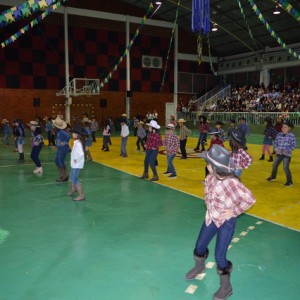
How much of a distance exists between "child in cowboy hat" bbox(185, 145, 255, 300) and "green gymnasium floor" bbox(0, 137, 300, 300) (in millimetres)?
393

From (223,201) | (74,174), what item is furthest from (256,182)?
(223,201)

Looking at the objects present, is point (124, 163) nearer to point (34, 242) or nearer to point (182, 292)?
point (34, 242)

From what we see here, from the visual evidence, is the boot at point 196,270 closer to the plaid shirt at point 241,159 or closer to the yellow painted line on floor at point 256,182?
the yellow painted line on floor at point 256,182

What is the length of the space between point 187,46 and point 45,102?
14962mm

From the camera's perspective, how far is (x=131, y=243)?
4.87 metres

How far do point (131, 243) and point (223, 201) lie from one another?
2.00 meters

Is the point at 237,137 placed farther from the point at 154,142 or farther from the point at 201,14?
the point at 201,14

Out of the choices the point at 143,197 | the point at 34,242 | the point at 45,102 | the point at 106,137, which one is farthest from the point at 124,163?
the point at 45,102

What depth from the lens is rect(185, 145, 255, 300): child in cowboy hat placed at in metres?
3.29

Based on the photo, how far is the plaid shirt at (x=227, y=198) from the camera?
3295mm

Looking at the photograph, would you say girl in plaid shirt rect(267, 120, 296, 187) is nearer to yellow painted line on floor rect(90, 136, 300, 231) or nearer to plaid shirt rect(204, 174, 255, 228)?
yellow painted line on floor rect(90, 136, 300, 231)

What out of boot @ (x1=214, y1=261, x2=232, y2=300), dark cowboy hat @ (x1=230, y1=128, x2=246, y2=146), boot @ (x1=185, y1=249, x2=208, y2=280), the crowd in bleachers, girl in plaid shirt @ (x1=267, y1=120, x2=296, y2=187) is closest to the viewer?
boot @ (x1=214, y1=261, x2=232, y2=300)

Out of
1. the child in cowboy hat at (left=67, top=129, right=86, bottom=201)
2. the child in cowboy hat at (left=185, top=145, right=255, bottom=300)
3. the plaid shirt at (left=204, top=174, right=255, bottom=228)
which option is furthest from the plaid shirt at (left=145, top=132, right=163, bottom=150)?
the plaid shirt at (left=204, top=174, right=255, bottom=228)

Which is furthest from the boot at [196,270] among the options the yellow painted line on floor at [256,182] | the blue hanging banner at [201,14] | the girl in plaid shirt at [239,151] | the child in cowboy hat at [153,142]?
the blue hanging banner at [201,14]
